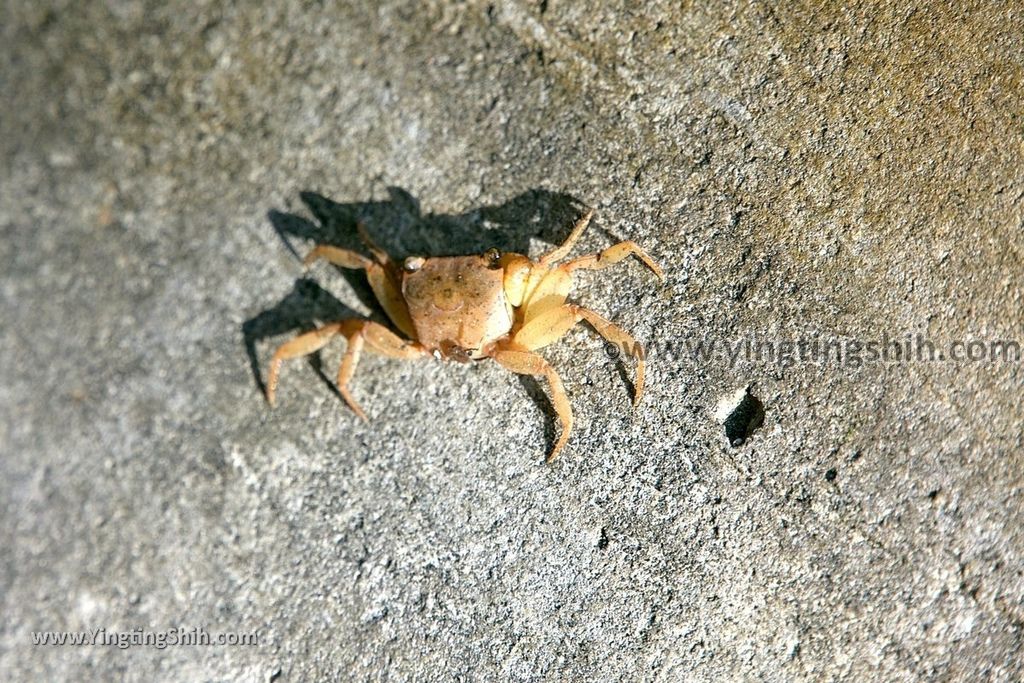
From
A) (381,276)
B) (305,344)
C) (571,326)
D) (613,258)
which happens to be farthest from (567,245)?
(305,344)

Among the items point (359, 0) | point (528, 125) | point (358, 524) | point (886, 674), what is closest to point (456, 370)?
point (358, 524)

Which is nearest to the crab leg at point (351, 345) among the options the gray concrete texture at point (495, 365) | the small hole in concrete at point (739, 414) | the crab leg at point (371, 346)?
the crab leg at point (371, 346)

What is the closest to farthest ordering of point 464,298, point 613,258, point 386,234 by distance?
point 613,258
point 464,298
point 386,234

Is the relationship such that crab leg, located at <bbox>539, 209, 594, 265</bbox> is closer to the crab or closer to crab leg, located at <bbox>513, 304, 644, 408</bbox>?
the crab

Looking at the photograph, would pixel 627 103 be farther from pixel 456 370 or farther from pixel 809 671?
pixel 809 671

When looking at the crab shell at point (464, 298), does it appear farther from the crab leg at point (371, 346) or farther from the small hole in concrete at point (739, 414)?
the small hole in concrete at point (739, 414)

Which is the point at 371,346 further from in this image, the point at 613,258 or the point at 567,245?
the point at 613,258

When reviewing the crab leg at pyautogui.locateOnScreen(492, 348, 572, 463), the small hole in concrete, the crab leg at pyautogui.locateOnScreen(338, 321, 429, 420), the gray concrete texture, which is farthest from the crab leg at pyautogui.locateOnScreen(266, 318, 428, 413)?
the small hole in concrete
